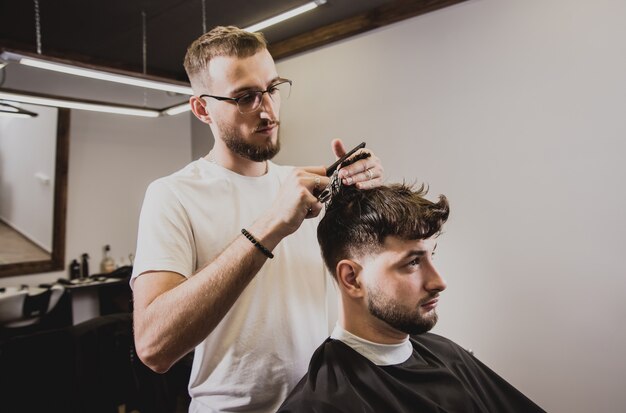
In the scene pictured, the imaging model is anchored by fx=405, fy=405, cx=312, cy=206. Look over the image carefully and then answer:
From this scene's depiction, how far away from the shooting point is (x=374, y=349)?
139 cm

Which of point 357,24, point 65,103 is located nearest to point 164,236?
point 65,103

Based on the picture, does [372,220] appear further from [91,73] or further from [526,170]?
[91,73]

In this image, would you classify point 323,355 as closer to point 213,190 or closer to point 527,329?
point 213,190

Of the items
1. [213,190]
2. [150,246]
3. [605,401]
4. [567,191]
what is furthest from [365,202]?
[605,401]

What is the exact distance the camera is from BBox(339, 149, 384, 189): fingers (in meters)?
1.01

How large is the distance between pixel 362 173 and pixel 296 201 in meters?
0.21

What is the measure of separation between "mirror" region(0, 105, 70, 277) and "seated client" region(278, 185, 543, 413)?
12.9ft

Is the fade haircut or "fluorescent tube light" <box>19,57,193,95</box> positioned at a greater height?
"fluorescent tube light" <box>19,57,193,95</box>

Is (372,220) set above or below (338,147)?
below

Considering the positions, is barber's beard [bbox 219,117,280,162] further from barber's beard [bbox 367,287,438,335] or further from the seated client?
barber's beard [bbox 367,287,438,335]

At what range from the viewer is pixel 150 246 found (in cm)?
102

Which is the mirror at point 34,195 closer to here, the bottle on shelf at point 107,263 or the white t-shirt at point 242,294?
the bottle on shelf at point 107,263

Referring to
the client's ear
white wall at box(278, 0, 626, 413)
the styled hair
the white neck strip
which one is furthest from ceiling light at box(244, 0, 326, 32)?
the white neck strip

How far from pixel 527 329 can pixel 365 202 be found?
1.89 metres
